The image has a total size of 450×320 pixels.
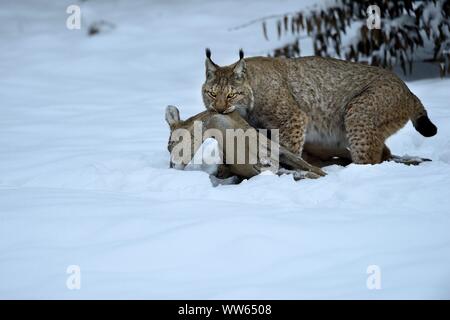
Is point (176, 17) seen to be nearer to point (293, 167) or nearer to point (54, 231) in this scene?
point (293, 167)

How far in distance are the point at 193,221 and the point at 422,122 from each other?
2.69 meters

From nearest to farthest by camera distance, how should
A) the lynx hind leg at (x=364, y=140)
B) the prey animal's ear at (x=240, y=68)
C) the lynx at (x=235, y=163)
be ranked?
the lynx at (x=235, y=163), the lynx hind leg at (x=364, y=140), the prey animal's ear at (x=240, y=68)

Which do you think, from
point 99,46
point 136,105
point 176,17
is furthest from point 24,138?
point 176,17

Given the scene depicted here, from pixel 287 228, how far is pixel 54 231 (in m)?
1.20

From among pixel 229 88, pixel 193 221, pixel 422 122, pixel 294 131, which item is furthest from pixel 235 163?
pixel 422 122

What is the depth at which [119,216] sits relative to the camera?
3.74 metres

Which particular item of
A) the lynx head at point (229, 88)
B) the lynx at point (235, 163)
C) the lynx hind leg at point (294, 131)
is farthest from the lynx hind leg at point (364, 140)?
the lynx head at point (229, 88)

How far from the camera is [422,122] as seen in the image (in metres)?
5.57

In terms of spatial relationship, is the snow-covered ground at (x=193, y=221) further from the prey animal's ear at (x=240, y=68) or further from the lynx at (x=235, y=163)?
the prey animal's ear at (x=240, y=68)

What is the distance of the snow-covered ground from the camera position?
2.97 metres

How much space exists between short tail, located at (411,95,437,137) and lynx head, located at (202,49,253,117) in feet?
4.44

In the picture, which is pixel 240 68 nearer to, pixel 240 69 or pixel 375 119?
pixel 240 69

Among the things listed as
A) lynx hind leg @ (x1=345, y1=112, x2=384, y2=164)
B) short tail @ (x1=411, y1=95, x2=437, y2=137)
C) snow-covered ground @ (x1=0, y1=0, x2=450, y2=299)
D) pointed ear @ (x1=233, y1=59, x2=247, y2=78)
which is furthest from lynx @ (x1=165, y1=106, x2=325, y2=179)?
short tail @ (x1=411, y1=95, x2=437, y2=137)

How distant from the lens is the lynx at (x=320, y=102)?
18.2ft
